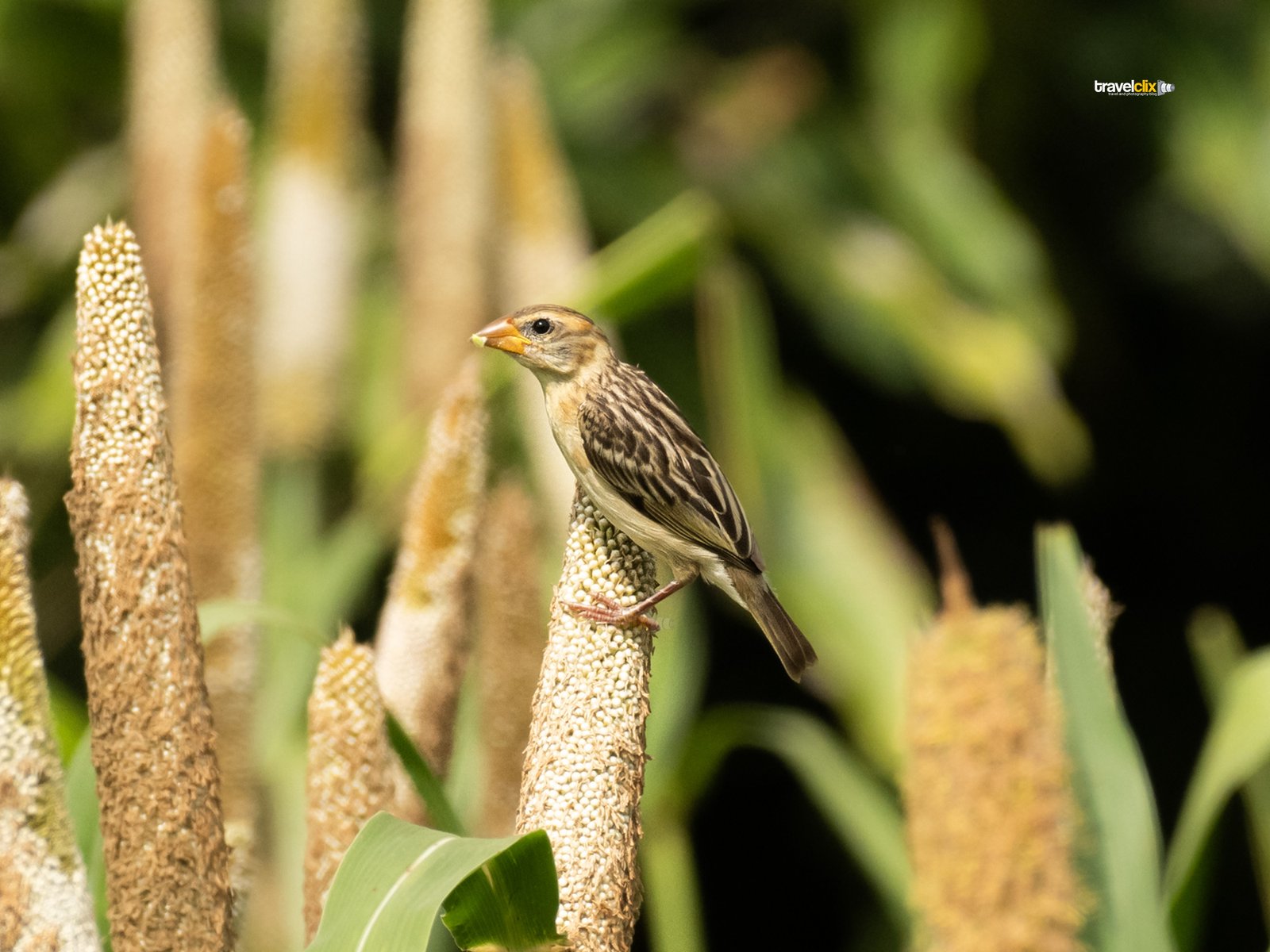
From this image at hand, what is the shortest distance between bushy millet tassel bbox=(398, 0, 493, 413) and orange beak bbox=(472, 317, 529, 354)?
1024 millimetres

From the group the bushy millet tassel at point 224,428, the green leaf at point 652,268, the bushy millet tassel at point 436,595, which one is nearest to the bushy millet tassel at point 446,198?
the green leaf at point 652,268

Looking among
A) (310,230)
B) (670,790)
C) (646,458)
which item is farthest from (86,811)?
(310,230)

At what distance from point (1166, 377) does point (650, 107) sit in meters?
2.04

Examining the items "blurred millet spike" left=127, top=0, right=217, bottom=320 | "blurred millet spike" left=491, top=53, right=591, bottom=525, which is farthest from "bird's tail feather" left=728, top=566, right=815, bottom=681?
"blurred millet spike" left=127, top=0, right=217, bottom=320

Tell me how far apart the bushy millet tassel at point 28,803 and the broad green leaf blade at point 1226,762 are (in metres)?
1.11

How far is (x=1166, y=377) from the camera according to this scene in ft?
17.4

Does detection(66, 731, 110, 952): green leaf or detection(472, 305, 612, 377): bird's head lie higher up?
detection(472, 305, 612, 377): bird's head

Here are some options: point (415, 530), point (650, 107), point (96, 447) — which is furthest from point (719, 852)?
point (96, 447)

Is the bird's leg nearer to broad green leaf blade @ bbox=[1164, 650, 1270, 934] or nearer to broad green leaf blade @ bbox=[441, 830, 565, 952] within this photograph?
broad green leaf blade @ bbox=[441, 830, 565, 952]

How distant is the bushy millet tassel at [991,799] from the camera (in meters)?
1.23

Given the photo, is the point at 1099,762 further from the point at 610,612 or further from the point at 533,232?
the point at 533,232

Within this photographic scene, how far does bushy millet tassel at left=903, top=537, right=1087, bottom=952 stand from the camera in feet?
4.05

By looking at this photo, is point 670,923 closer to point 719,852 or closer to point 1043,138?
point 719,852

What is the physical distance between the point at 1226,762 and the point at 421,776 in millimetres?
911
